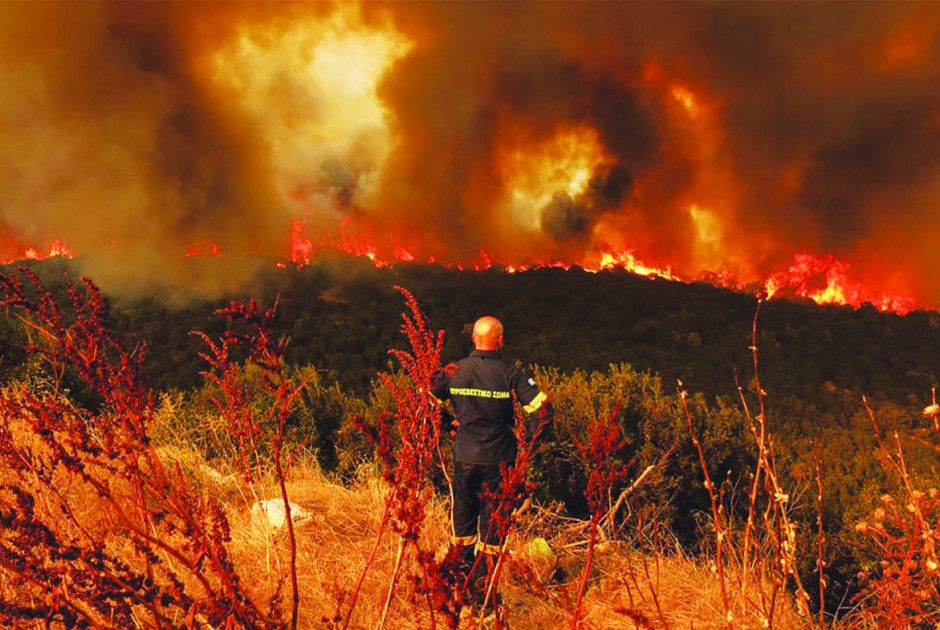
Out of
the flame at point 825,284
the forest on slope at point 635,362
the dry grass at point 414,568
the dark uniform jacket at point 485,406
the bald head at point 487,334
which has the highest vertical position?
the flame at point 825,284

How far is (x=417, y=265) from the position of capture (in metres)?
53.6

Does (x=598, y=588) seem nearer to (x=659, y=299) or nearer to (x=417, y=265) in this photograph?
(x=659, y=299)

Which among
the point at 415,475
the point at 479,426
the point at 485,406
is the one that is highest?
the point at 485,406

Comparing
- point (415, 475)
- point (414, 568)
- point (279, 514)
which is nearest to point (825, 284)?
point (414, 568)

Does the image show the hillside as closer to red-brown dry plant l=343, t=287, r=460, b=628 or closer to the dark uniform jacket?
the dark uniform jacket

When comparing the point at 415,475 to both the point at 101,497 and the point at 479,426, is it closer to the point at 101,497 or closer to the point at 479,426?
the point at 101,497

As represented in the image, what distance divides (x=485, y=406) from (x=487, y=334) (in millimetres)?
582

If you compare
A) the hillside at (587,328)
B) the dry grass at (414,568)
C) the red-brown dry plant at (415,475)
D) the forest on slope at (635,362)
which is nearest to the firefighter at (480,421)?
the dry grass at (414,568)

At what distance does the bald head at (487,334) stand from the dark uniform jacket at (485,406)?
2.0 inches

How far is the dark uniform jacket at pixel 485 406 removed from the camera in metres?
3.97

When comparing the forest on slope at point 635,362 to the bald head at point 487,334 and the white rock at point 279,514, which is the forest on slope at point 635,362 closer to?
the bald head at point 487,334

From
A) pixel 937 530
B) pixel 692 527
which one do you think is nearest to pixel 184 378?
pixel 692 527

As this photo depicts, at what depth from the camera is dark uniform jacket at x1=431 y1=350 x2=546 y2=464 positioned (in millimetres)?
3975

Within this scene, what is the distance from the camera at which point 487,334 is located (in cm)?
404
